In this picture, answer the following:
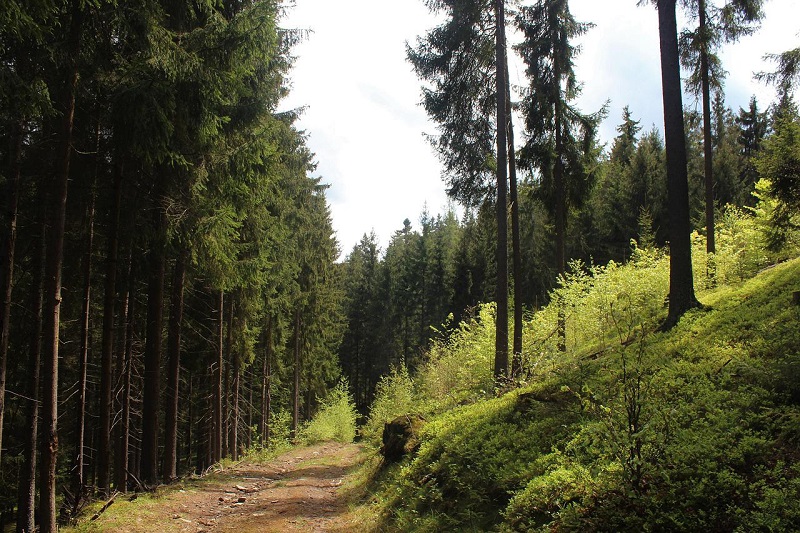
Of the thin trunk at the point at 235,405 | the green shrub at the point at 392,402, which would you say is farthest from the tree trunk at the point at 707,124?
the thin trunk at the point at 235,405

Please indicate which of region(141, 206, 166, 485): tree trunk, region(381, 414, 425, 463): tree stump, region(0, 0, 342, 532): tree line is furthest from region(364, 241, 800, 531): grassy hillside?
region(0, 0, 342, 532): tree line

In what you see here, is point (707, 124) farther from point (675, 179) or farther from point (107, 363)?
point (107, 363)

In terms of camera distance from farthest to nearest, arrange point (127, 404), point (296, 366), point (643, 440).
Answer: point (296, 366) < point (127, 404) < point (643, 440)

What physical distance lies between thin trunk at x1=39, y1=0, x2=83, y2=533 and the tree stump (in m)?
6.10

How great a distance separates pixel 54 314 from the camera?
733 cm

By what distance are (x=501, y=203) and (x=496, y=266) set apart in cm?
167

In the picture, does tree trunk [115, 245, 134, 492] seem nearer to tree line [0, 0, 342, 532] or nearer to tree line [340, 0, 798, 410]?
tree line [0, 0, 342, 532]

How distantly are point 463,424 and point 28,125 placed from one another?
392 inches

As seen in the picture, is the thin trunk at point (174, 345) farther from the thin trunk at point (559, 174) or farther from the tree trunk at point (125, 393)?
the thin trunk at point (559, 174)

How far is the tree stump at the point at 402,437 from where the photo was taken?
10.1 m

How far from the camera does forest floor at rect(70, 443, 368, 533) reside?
7.54 m

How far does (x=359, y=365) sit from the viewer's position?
2271 inches

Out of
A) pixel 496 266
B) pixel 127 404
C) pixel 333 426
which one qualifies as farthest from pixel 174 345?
pixel 333 426

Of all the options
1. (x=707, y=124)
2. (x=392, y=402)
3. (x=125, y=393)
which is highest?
(x=707, y=124)
